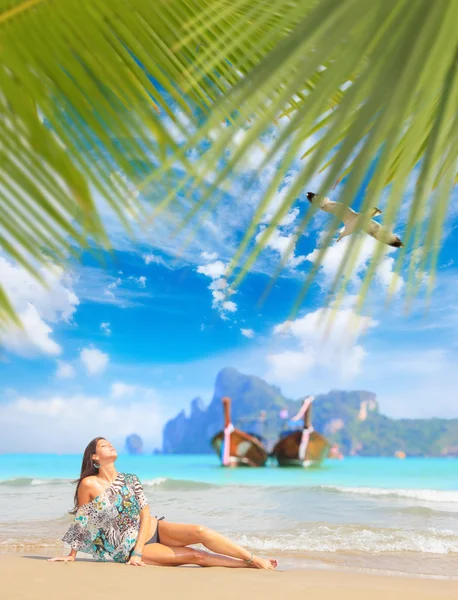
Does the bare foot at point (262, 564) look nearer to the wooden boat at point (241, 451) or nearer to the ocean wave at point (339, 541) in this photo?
the ocean wave at point (339, 541)

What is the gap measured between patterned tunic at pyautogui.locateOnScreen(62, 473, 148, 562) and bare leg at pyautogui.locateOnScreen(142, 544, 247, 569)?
0.63 feet

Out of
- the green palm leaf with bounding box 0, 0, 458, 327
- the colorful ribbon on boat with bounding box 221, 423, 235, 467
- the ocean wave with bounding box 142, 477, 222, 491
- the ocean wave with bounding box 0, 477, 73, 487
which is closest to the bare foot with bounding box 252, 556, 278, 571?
the green palm leaf with bounding box 0, 0, 458, 327

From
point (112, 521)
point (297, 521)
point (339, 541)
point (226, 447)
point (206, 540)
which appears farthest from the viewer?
point (226, 447)

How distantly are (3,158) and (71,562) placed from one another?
405 centimetres

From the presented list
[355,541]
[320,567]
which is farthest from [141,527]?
[355,541]

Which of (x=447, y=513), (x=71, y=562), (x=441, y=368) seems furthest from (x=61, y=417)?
(x=71, y=562)

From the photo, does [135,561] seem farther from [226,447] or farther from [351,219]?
[226,447]

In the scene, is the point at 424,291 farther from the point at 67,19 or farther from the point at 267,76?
the point at 67,19

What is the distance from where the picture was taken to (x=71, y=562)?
4.06 meters

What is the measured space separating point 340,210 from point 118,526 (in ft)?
12.9

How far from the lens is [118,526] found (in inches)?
152

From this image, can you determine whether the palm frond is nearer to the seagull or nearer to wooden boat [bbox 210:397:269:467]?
the seagull

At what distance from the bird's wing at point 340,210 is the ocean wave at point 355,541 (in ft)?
22.6

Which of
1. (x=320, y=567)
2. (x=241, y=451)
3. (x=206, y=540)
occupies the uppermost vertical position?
(x=241, y=451)
